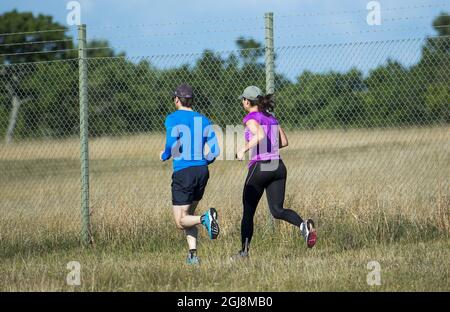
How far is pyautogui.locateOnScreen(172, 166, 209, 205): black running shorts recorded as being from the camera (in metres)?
8.20

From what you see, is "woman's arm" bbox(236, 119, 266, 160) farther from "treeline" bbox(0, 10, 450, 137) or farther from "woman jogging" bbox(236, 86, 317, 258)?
"treeline" bbox(0, 10, 450, 137)

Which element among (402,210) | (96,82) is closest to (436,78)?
(402,210)

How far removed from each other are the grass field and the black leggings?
43 cm

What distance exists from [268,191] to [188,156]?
3.08 ft

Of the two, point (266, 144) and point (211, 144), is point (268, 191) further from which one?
point (211, 144)

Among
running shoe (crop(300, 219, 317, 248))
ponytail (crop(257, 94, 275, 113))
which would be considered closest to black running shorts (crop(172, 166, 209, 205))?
ponytail (crop(257, 94, 275, 113))

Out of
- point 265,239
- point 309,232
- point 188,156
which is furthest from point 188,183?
point 265,239

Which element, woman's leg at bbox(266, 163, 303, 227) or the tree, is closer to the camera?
woman's leg at bbox(266, 163, 303, 227)

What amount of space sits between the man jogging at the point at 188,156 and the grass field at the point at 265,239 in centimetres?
46

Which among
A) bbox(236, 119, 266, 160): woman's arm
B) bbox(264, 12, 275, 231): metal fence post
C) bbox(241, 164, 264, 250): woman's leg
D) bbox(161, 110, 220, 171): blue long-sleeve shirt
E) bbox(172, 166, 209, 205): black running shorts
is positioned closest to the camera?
bbox(236, 119, 266, 160): woman's arm
